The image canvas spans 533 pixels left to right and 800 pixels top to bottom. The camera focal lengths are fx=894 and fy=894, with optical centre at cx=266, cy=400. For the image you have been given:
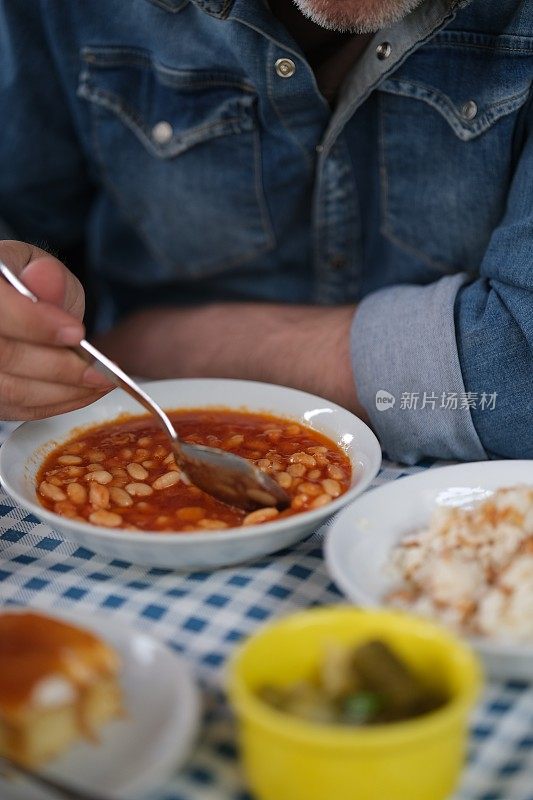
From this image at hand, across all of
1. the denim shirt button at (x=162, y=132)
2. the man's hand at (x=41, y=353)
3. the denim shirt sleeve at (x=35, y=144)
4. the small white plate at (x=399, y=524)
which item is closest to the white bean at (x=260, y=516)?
the small white plate at (x=399, y=524)

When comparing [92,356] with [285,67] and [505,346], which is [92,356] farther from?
[285,67]

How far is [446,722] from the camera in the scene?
2.46ft

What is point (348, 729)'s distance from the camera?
2.54 feet

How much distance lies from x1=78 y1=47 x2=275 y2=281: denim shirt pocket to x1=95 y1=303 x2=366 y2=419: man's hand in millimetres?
174

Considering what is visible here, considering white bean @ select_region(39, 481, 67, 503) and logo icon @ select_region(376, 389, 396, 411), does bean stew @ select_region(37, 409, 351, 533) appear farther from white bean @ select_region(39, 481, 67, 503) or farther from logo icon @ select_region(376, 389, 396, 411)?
logo icon @ select_region(376, 389, 396, 411)

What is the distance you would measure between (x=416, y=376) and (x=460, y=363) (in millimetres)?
80

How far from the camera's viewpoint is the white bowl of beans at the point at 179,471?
1.16 m

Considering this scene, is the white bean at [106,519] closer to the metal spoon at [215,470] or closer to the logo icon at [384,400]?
the metal spoon at [215,470]

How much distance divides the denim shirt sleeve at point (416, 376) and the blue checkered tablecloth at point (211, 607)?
33 cm

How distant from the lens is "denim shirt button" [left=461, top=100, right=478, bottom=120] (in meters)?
1.84

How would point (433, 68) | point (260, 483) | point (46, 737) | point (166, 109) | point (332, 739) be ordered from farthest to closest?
1. point (166, 109)
2. point (433, 68)
3. point (260, 483)
4. point (46, 737)
5. point (332, 739)

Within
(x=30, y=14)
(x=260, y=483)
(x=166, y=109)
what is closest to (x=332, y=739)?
(x=260, y=483)

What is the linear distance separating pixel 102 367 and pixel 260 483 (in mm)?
299

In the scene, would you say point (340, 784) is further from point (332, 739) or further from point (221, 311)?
point (221, 311)
